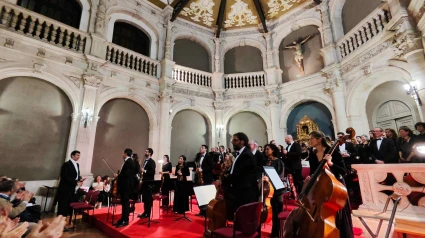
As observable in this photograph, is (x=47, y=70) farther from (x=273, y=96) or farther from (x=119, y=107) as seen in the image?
(x=273, y=96)

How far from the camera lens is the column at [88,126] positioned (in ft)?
23.3

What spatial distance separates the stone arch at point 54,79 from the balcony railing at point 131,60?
1794 mm

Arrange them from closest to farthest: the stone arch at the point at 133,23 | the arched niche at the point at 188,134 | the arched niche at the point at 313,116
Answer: the stone arch at the point at 133,23 < the arched niche at the point at 313,116 < the arched niche at the point at 188,134

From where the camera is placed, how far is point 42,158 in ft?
21.6

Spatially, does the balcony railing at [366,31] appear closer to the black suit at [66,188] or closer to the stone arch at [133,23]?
the stone arch at [133,23]

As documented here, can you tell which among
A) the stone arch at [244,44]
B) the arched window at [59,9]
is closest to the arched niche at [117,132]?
the arched window at [59,9]

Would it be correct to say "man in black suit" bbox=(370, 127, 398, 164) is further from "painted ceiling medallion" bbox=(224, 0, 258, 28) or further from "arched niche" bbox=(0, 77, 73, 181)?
"painted ceiling medallion" bbox=(224, 0, 258, 28)

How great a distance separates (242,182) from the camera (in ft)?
10.1

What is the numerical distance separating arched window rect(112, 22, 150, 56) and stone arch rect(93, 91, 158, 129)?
112 inches

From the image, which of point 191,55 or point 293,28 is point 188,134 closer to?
point 191,55

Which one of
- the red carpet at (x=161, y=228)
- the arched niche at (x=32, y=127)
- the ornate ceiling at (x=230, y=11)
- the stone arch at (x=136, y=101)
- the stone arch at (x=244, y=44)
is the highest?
the ornate ceiling at (x=230, y=11)

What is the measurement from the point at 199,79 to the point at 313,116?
229 inches

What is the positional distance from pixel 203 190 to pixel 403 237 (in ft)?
9.24

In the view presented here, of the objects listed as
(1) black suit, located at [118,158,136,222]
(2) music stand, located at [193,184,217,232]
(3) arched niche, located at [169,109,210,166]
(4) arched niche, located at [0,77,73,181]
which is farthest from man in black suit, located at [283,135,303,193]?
(4) arched niche, located at [0,77,73,181]
